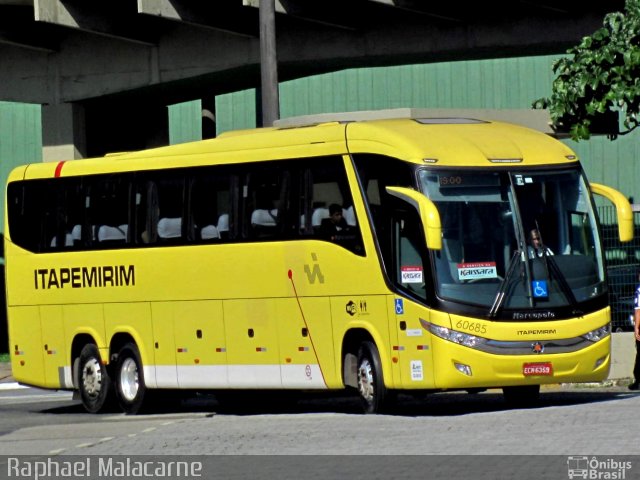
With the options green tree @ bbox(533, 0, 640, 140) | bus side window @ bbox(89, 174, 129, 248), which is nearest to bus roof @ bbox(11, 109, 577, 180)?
bus side window @ bbox(89, 174, 129, 248)

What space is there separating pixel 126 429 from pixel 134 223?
4.09 meters

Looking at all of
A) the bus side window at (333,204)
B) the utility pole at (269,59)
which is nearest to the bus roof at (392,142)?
the bus side window at (333,204)

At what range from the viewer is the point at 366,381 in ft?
62.5

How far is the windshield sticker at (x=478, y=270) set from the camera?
715 inches

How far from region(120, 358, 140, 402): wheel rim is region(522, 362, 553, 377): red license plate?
619 cm

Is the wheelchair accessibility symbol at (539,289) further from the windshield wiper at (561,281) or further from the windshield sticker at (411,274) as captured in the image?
the windshield sticker at (411,274)

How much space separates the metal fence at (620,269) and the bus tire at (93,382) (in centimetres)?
714

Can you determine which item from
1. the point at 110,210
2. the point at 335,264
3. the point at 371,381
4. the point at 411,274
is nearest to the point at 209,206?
the point at 110,210

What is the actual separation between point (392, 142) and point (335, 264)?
155 centimetres

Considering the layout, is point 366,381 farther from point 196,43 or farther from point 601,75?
point 196,43

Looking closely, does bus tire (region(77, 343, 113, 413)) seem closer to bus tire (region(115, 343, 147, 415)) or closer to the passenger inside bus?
bus tire (region(115, 343, 147, 415))

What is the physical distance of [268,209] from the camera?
2016 centimetres

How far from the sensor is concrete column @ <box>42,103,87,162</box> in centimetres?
3150
